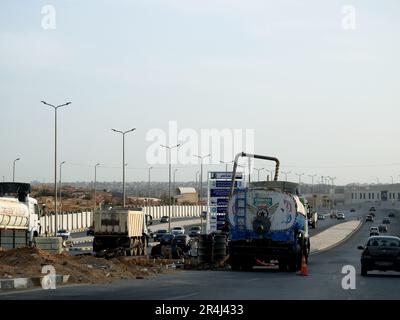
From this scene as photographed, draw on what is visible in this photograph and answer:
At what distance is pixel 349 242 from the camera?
88.4m

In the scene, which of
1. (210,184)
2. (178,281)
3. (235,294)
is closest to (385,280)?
(178,281)

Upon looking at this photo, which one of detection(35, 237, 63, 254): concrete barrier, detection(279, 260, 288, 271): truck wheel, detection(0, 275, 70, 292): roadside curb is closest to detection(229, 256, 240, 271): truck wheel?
detection(279, 260, 288, 271): truck wheel

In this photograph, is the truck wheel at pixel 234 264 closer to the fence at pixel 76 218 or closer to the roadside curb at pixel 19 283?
the roadside curb at pixel 19 283

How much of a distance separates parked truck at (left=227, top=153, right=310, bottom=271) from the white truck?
42.8 ft

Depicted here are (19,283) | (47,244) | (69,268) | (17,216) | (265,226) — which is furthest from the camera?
(17,216)

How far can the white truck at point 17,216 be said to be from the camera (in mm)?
44875

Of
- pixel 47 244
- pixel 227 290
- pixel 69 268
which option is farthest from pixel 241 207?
pixel 227 290

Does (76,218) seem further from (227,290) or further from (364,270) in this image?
(227,290)

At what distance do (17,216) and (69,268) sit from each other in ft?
54.9

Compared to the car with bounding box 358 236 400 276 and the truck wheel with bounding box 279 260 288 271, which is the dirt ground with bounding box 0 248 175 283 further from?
the car with bounding box 358 236 400 276

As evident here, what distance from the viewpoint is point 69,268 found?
30328 mm

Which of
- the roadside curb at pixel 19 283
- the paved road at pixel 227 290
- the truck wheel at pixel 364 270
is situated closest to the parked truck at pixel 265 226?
the truck wheel at pixel 364 270

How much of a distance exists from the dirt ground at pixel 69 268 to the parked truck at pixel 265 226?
11.6 ft
